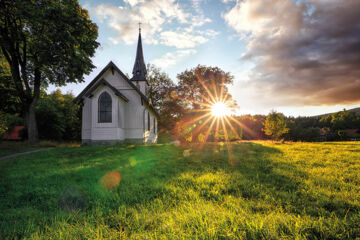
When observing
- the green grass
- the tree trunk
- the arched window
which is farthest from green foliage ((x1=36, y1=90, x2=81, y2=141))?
the green grass

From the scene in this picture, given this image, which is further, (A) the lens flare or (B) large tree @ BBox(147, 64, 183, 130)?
(B) large tree @ BBox(147, 64, 183, 130)

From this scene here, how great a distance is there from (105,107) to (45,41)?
21.7 ft

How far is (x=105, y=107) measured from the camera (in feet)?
43.3

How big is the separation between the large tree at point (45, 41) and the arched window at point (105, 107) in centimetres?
311

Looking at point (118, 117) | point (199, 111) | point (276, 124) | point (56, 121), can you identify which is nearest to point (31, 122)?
point (56, 121)

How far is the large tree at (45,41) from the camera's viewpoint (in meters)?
11.3

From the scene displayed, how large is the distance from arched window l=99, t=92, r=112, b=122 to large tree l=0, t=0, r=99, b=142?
123 inches

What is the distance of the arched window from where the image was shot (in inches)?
517

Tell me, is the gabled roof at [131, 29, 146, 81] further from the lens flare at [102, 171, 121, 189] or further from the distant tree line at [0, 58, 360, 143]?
the lens flare at [102, 171, 121, 189]

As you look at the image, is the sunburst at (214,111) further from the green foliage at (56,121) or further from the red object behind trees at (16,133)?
the red object behind trees at (16,133)

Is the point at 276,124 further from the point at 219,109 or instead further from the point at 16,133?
the point at 16,133

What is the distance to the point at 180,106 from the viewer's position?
31734 millimetres

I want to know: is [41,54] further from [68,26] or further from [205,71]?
[205,71]

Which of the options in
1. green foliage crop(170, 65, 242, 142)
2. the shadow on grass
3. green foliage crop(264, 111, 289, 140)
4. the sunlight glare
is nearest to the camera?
the shadow on grass
